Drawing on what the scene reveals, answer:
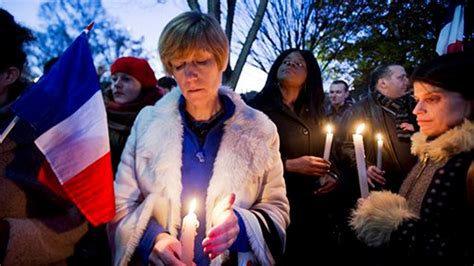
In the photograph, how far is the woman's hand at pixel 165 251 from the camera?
167 centimetres

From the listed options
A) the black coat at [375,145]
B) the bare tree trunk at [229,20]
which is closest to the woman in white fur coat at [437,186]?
the black coat at [375,145]

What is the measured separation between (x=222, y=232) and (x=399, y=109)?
9.87 ft

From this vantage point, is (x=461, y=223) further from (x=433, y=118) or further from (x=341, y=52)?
(x=341, y=52)

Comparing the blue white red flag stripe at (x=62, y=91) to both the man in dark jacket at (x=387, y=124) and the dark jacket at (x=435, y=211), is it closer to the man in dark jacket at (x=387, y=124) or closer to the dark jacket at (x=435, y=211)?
the dark jacket at (x=435, y=211)

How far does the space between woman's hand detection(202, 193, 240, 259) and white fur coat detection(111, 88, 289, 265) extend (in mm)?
194

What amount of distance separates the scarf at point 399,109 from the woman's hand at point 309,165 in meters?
1.23

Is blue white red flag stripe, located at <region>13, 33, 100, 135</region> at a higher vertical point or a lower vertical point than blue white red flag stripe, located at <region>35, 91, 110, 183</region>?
higher

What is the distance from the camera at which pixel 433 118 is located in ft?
6.72

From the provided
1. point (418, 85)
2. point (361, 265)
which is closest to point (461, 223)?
point (418, 85)

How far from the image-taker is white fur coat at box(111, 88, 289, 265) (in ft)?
6.22

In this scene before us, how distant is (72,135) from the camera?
5.55 ft

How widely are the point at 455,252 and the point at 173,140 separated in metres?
1.47

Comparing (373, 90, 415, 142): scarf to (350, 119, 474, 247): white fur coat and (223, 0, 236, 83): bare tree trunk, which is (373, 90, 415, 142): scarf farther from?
(223, 0, 236, 83): bare tree trunk

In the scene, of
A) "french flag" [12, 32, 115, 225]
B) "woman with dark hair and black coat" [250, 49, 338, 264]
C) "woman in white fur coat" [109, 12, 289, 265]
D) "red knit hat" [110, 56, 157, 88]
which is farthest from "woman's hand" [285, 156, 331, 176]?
"french flag" [12, 32, 115, 225]
